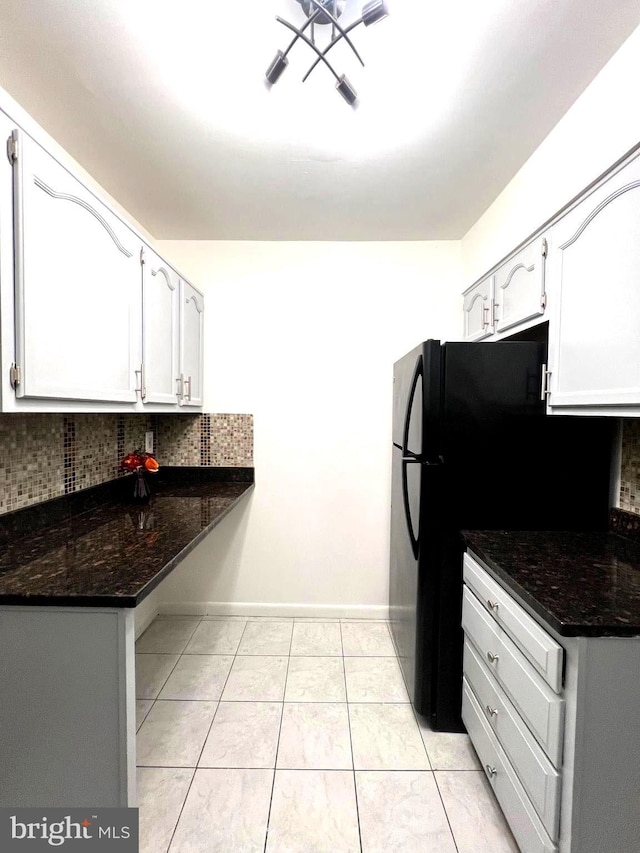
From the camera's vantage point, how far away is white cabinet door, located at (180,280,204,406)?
7.60 ft

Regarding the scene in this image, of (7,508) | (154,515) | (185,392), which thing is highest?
(185,392)

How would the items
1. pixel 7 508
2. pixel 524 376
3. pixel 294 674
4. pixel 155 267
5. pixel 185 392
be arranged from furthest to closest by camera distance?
pixel 185 392
pixel 294 674
pixel 155 267
pixel 524 376
pixel 7 508

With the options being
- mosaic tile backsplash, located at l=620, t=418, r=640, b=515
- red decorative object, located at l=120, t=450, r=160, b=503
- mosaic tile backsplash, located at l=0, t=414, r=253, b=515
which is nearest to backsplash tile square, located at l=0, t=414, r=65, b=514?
mosaic tile backsplash, located at l=0, t=414, r=253, b=515

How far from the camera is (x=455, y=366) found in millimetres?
1645

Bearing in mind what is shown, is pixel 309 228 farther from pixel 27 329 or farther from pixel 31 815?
pixel 31 815

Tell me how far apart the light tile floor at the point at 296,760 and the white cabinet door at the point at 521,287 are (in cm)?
182

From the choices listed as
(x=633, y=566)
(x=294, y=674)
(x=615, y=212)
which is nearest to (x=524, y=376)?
(x=615, y=212)

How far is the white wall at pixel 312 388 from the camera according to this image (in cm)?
268

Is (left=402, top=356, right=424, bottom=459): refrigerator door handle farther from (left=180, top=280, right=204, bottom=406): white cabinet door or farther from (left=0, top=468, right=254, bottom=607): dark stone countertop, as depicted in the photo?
(left=180, top=280, right=204, bottom=406): white cabinet door

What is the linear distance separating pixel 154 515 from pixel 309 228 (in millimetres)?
1888

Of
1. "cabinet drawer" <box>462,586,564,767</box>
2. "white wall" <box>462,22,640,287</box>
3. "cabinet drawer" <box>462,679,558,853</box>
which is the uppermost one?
"white wall" <box>462,22,640,287</box>

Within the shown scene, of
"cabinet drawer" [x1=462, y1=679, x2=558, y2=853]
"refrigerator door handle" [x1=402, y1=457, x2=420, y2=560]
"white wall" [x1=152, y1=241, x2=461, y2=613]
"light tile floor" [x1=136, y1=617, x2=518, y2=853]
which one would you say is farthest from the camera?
"white wall" [x1=152, y1=241, x2=461, y2=613]

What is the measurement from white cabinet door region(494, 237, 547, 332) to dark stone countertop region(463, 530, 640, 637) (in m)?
0.90

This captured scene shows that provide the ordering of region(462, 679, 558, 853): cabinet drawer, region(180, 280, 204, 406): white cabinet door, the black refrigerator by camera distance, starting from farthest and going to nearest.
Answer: region(180, 280, 204, 406): white cabinet door → the black refrigerator → region(462, 679, 558, 853): cabinet drawer
